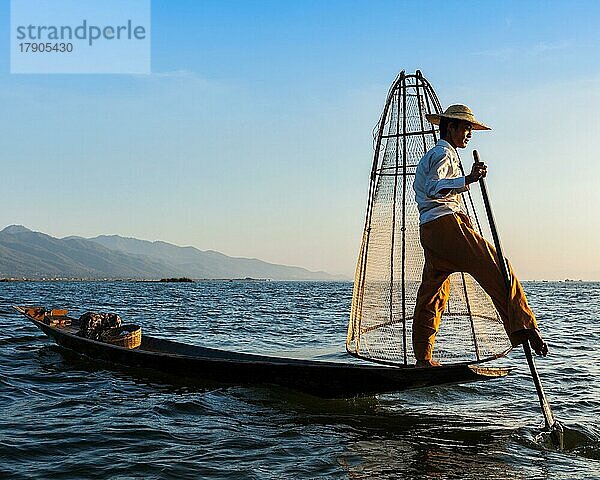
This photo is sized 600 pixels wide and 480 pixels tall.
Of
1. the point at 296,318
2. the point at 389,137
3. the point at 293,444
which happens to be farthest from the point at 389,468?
the point at 296,318

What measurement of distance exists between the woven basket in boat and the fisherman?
633 cm

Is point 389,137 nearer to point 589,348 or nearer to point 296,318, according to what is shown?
point 589,348

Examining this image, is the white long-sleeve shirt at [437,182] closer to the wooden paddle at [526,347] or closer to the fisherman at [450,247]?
the fisherman at [450,247]

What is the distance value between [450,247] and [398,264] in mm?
2373

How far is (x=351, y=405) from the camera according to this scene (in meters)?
8.90

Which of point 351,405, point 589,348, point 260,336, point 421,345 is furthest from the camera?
point 260,336

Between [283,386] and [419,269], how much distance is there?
2439 mm

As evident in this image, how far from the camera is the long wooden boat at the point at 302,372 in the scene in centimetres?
737

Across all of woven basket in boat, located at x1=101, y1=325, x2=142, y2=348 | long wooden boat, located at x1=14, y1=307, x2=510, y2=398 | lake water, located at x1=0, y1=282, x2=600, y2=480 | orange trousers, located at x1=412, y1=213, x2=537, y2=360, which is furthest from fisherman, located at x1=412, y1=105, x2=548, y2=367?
woven basket in boat, located at x1=101, y1=325, x2=142, y2=348

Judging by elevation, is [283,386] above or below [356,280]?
below

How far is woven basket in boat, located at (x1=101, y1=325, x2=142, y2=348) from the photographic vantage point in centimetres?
1227

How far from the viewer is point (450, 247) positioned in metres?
7.25

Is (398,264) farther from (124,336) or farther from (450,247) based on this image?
(124,336)

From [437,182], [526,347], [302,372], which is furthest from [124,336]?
[526,347]
